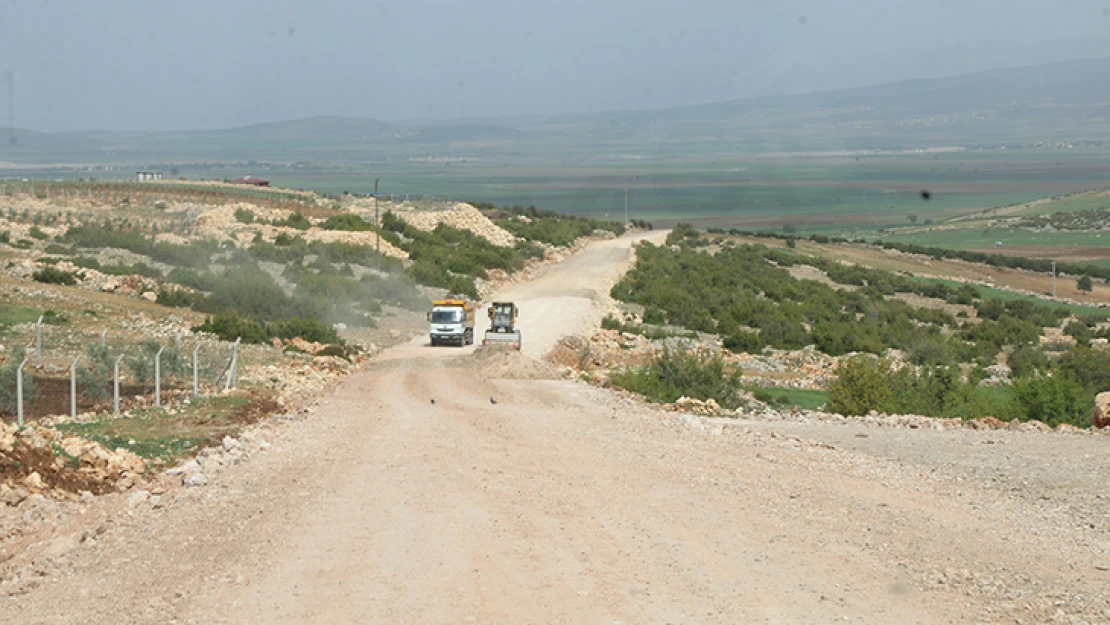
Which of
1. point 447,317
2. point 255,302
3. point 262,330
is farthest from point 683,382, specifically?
point 255,302

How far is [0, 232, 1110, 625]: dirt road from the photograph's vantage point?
41.9ft

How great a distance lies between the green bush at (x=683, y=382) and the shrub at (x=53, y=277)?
76.3 ft

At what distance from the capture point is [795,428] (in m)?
25.6

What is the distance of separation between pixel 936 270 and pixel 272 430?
80515mm

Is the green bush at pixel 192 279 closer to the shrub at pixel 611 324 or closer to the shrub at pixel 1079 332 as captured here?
the shrub at pixel 611 324

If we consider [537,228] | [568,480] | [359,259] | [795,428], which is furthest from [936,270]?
[568,480]

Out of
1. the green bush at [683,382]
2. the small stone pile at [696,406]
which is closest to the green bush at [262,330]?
the green bush at [683,382]

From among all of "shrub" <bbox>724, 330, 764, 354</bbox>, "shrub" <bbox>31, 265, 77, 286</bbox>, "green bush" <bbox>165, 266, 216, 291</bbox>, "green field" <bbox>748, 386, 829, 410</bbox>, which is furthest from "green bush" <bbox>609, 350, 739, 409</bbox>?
"shrub" <bbox>31, 265, 77, 286</bbox>

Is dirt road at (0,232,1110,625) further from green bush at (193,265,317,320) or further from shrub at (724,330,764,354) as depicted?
shrub at (724,330,764,354)

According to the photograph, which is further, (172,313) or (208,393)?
(172,313)

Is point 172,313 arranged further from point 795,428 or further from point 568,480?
point 568,480

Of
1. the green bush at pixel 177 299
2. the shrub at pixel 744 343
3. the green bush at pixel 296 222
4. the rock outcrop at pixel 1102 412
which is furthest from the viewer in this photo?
the green bush at pixel 296 222

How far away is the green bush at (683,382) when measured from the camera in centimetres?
3100

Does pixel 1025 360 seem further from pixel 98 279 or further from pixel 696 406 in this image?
pixel 98 279
